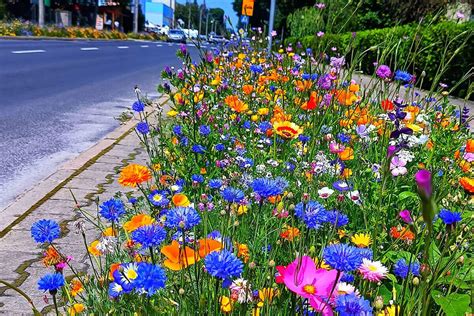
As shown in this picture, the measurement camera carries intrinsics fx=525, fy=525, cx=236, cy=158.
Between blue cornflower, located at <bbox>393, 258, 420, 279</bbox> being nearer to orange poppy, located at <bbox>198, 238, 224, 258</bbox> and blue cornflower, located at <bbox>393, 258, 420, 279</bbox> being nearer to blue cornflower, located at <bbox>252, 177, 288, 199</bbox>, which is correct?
blue cornflower, located at <bbox>252, 177, 288, 199</bbox>

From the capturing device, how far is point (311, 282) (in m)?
1.04

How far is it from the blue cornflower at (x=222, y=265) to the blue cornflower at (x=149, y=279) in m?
0.09

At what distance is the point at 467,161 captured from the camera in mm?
2363

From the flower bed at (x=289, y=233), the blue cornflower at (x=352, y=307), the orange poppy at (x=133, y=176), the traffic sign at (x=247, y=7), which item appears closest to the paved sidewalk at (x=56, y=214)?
the flower bed at (x=289, y=233)

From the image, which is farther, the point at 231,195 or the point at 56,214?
the point at 56,214

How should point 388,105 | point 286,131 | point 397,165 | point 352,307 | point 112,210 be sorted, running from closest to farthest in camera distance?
point 352,307, point 112,210, point 397,165, point 286,131, point 388,105

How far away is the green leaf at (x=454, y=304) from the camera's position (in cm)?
120

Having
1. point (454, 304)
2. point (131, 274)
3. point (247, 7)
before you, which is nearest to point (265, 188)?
point (131, 274)

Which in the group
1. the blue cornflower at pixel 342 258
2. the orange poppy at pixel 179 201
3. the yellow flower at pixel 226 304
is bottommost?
the yellow flower at pixel 226 304

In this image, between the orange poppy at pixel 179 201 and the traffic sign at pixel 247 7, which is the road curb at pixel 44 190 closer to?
the orange poppy at pixel 179 201

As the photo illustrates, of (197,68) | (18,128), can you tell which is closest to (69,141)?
(18,128)

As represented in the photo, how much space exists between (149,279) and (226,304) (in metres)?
0.31

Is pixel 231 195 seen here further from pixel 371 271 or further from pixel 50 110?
pixel 50 110

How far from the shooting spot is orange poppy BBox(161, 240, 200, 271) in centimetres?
116
